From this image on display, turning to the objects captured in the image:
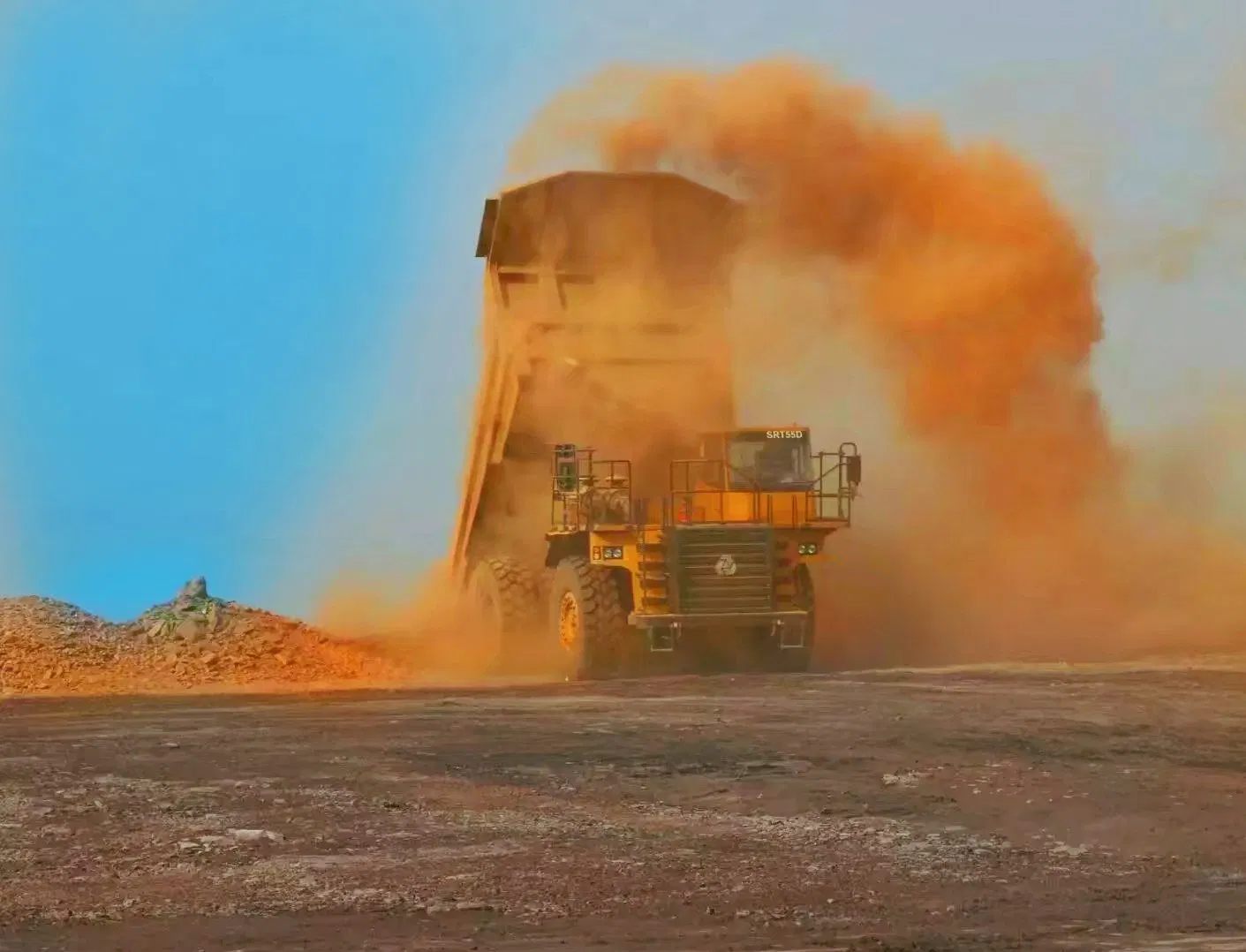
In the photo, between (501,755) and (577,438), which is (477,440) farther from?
(501,755)

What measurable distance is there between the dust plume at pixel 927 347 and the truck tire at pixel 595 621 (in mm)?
3517

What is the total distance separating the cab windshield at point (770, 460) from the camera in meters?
21.4

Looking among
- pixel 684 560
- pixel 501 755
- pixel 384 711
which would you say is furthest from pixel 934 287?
pixel 501 755

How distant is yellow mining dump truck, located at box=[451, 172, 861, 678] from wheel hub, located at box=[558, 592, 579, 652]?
0.02 meters

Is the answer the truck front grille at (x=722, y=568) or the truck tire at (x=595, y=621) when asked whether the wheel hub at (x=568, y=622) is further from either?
the truck front grille at (x=722, y=568)

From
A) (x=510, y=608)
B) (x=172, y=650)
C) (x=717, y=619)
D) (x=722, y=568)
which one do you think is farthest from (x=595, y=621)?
(x=172, y=650)

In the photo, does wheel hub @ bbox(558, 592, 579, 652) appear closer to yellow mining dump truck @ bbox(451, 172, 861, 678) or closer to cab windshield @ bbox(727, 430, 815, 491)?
yellow mining dump truck @ bbox(451, 172, 861, 678)

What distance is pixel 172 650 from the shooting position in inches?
877

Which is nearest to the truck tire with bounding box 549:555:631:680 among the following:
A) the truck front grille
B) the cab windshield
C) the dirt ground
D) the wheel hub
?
the wheel hub

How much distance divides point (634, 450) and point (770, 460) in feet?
5.96

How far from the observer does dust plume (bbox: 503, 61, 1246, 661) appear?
23.4 metres

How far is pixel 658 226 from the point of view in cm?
2191

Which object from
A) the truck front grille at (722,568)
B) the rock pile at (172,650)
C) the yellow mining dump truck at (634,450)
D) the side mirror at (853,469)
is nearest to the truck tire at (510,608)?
the yellow mining dump truck at (634,450)

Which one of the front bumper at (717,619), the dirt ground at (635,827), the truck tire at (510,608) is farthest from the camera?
the truck tire at (510,608)
